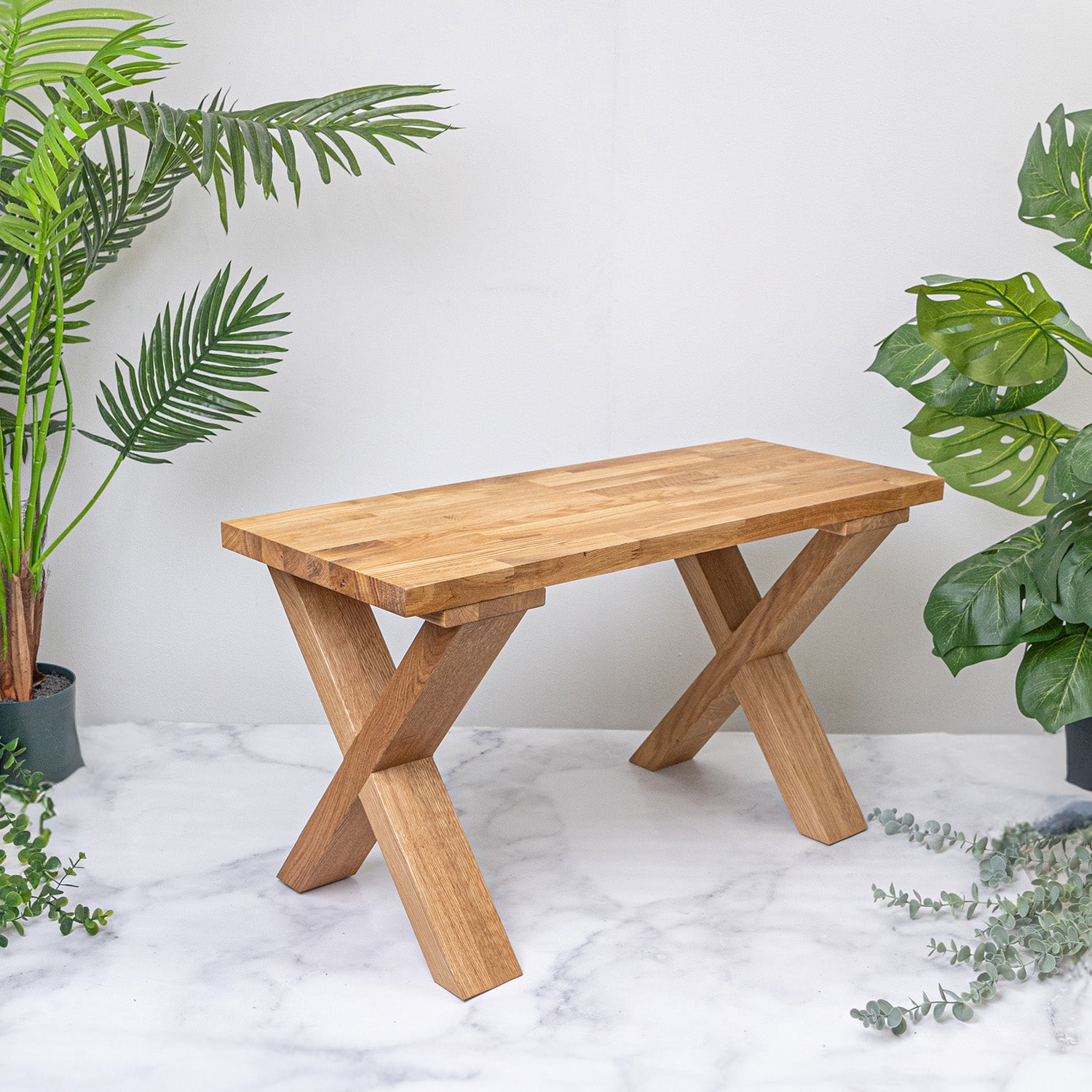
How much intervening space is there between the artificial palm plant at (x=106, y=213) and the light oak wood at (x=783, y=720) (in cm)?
99

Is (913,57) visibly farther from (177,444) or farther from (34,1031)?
(34,1031)

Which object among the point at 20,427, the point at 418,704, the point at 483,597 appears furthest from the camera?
the point at 20,427

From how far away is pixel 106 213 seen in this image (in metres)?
2.38

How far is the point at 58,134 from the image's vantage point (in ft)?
6.58

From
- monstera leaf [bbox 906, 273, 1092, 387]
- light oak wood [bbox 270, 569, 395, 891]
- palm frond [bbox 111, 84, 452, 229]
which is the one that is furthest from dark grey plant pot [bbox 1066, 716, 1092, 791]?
palm frond [bbox 111, 84, 452, 229]

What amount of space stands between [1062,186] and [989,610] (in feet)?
2.51

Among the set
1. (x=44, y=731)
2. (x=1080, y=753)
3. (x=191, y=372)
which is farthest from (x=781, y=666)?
(x=44, y=731)

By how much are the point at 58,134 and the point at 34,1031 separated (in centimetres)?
141

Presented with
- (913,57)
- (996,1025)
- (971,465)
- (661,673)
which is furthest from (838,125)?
(996,1025)

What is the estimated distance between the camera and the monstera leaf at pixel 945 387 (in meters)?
2.30

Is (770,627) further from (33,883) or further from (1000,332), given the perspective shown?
(33,883)

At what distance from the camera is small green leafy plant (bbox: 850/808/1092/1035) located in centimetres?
184

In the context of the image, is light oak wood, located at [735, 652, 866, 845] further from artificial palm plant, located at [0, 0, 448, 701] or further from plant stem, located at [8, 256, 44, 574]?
plant stem, located at [8, 256, 44, 574]

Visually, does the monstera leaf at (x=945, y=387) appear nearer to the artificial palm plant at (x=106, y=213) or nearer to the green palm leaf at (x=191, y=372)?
the artificial palm plant at (x=106, y=213)
